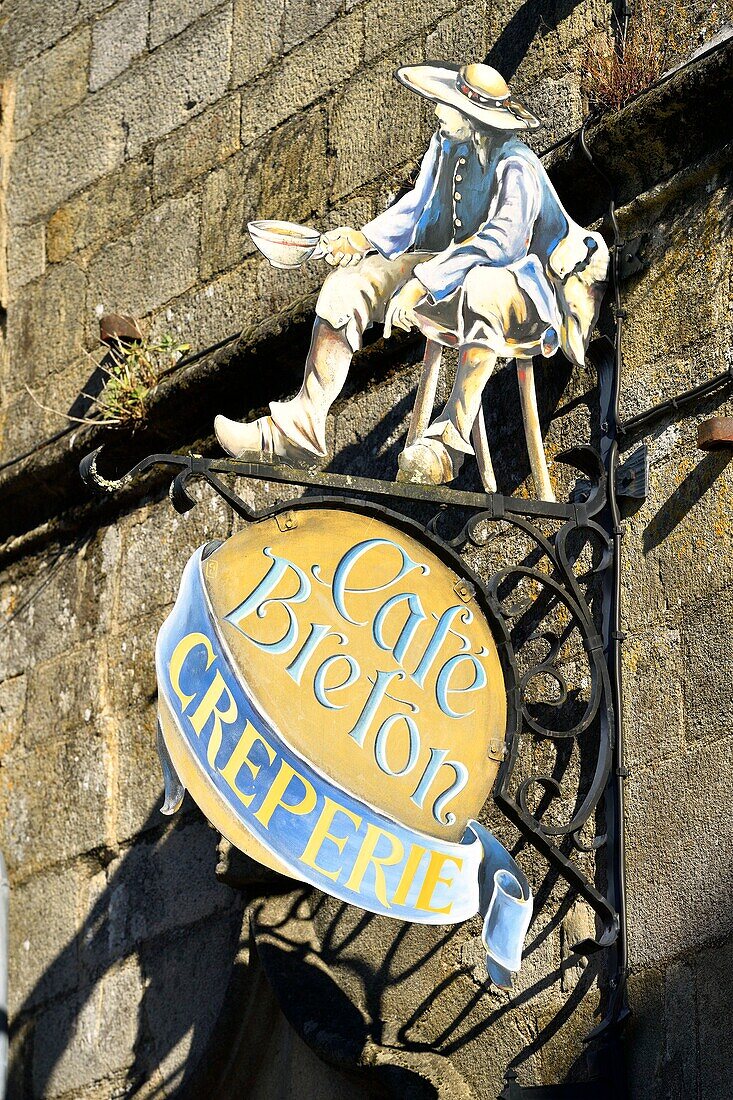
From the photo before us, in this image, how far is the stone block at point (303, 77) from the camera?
16.9ft

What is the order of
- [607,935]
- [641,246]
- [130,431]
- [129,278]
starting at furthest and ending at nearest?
[129,278] < [130,431] < [641,246] < [607,935]

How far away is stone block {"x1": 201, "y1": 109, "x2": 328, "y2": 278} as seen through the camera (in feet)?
16.8

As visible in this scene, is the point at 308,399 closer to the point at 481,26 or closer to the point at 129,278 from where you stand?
the point at 481,26

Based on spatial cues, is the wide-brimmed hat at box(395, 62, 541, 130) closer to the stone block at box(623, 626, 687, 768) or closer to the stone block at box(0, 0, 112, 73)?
the stone block at box(623, 626, 687, 768)

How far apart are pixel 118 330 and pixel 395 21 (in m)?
1.22

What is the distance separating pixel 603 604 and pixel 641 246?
88 cm

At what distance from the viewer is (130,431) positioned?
17.2ft

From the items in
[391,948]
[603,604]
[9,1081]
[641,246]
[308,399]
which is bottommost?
[9,1081]

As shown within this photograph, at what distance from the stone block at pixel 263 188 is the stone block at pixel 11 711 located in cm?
137

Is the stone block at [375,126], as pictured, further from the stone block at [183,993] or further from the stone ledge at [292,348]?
the stone block at [183,993]

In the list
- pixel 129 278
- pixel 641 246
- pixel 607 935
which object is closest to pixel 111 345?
pixel 129 278

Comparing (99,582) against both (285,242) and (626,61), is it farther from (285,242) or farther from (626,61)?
(626,61)

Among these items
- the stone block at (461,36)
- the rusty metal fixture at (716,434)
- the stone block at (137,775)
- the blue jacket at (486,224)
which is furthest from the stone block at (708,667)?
the stone block at (461,36)

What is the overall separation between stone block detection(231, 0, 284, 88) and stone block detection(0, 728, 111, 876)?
2.08m
